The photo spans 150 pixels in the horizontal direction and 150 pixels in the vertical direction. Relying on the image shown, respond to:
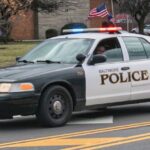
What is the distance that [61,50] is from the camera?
11.4 metres

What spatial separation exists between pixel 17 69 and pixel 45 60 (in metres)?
0.70

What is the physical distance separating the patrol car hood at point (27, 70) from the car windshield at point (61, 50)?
1.10 ft

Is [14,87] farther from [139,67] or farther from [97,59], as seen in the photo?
[139,67]

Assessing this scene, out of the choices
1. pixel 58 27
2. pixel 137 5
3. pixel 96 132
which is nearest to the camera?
pixel 96 132

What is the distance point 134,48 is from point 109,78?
102 centimetres

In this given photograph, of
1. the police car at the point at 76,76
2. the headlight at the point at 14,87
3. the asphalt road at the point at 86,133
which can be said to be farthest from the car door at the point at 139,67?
the headlight at the point at 14,87

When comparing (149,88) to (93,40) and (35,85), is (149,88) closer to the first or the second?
(93,40)

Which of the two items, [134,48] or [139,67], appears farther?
[134,48]

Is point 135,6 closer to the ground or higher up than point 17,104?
higher up

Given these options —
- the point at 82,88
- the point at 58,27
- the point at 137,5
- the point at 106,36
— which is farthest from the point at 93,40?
the point at 58,27

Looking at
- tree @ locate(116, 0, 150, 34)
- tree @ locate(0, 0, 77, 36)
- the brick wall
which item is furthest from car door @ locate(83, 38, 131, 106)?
the brick wall

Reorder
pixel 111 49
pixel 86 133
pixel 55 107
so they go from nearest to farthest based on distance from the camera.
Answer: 1. pixel 86 133
2. pixel 55 107
3. pixel 111 49

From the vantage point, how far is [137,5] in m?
50.1

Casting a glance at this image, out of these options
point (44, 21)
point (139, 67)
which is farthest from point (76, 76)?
point (44, 21)
